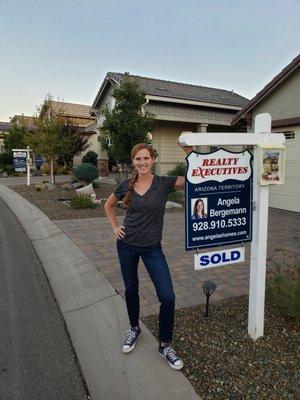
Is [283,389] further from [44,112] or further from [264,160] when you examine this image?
[44,112]

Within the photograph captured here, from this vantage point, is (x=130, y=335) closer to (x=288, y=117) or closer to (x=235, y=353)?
(x=235, y=353)

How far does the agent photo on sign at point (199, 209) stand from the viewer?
297 centimetres

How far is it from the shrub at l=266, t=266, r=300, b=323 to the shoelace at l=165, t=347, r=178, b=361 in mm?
1286

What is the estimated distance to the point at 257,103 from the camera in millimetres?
11391

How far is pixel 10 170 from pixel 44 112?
384 inches

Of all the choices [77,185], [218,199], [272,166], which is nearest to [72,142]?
[77,185]

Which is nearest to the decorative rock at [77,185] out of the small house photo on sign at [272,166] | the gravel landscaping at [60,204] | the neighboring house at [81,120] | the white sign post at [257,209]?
the gravel landscaping at [60,204]

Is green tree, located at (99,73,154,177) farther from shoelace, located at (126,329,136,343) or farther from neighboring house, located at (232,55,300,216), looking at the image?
shoelace, located at (126,329,136,343)

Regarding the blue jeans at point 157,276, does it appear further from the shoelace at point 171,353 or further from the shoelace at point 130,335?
the shoelace at point 130,335

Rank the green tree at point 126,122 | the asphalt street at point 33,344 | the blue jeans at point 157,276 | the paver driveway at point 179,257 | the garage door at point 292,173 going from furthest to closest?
the green tree at point 126,122, the garage door at point 292,173, the paver driveway at point 179,257, the blue jeans at point 157,276, the asphalt street at point 33,344

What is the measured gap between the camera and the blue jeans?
2831 mm

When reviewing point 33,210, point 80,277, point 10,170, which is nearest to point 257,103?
point 33,210

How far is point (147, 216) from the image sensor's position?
2.89 m

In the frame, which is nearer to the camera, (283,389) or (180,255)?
(283,389)
